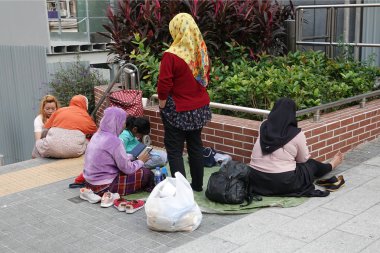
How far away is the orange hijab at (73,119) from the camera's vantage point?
21.6 ft

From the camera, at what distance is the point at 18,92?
10406mm

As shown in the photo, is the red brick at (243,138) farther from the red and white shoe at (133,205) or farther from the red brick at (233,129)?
the red and white shoe at (133,205)

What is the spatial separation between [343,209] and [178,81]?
1.88 meters

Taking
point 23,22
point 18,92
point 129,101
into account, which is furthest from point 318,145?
point 23,22

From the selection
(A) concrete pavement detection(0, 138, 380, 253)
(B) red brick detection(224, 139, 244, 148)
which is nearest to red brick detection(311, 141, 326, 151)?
(A) concrete pavement detection(0, 138, 380, 253)

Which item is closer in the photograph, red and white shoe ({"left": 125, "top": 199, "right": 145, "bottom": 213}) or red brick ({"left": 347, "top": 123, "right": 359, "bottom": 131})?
red and white shoe ({"left": 125, "top": 199, "right": 145, "bottom": 213})

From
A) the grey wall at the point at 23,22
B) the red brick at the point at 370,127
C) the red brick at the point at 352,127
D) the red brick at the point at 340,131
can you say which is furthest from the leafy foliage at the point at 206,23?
the grey wall at the point at 23,22

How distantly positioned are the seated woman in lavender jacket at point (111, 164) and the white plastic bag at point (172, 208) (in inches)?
Result: 32.6

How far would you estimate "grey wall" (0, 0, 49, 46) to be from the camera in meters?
Result: 12.3

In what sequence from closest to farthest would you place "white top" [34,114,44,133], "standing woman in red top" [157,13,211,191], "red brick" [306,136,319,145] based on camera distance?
"standing woman in red top" [157,13,211,191] → "red brick" [306,136,319,145] → "white top" [34,114,44,133]

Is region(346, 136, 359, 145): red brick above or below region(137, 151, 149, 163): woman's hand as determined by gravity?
below

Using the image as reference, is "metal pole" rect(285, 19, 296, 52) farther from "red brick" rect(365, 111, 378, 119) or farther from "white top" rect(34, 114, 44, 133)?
"white top" rect(34, 114, 44, 133)

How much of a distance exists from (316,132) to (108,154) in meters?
2.32

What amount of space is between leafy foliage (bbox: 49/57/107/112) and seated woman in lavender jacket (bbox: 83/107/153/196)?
3.77m
